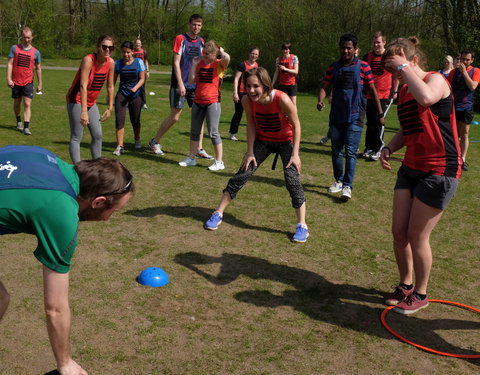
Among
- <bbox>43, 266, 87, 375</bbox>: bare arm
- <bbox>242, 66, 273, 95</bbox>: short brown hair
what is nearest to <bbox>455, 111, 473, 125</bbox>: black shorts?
<bbox>242, 66, 273, 95</bbox>: short brown hair

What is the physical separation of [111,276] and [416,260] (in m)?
2.74

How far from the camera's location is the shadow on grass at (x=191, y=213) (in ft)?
21.7

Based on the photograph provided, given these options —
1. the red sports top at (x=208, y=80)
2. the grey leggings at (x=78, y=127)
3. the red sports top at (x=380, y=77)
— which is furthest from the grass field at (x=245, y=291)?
the red sports top at (x=380, y=77)

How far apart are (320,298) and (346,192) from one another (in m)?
3.29

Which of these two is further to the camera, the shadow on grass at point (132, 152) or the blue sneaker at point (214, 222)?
the shadow on grass at point (132, 152)

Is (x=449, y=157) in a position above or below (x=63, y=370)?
above

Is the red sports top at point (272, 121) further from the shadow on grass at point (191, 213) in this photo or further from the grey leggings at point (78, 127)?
the grey leggings at point (78, 127)

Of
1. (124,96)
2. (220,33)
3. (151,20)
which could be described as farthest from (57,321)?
(151,20)

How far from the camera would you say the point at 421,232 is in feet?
14.3

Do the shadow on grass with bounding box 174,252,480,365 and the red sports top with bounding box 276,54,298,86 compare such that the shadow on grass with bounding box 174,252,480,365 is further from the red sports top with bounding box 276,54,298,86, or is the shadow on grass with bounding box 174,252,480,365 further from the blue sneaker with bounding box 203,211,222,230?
the red sports top with bounding box 276,54,298,86

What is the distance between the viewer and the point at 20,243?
5.64 meters

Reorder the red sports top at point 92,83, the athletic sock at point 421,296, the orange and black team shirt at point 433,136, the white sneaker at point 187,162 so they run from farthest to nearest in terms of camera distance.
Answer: the white sneaker at point 187,162 < the red sports top at point 92,83 < the athletic sock at point 421,296 < the orange and black team shirt at point 433,136

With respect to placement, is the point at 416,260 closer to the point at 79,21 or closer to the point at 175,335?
the point at 175,335

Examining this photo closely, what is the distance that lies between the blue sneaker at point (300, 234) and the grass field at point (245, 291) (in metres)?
0.12
